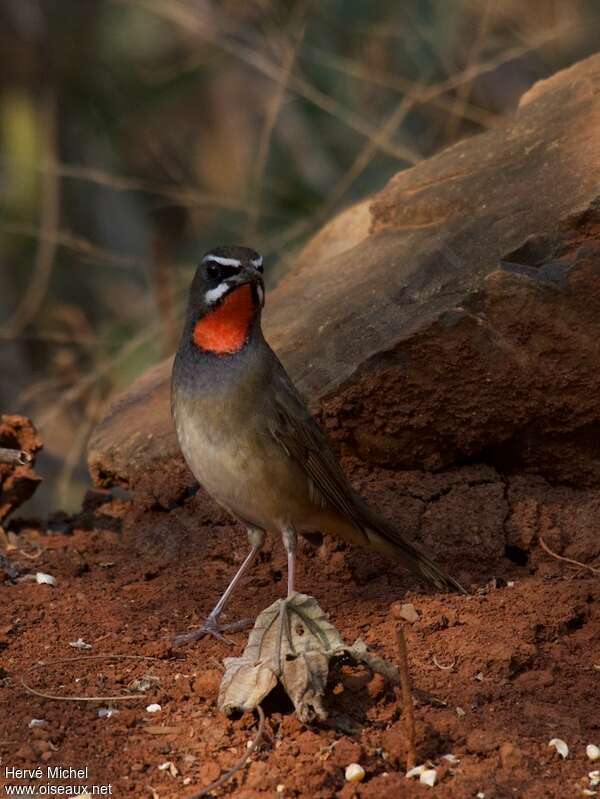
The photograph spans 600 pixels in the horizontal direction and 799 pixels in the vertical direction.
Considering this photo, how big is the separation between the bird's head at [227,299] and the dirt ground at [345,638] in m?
1.03

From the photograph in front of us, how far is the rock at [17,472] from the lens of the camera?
6.45 metres

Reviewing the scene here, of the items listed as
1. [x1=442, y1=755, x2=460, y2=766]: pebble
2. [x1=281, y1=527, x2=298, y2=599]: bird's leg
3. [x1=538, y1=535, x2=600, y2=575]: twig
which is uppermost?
[x1=281, y1=527, x2=298, y2=599]: bird's leg

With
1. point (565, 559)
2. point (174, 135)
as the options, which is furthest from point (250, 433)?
point (174, 135)

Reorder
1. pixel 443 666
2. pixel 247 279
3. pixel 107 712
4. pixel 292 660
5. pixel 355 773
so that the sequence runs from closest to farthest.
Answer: pixel 355 773, pixel 292 660, pixel 107 712, pixel 443 666, pixel 247 279

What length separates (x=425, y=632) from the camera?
5.13 meters

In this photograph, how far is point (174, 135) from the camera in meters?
15.0

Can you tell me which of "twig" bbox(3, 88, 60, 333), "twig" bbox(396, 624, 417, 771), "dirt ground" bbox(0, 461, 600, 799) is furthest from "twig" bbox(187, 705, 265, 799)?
"twig" bbox(3, 88, 60, 333)

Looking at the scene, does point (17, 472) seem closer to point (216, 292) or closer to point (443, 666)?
point (216, 292)

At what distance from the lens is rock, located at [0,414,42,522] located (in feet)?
21.2

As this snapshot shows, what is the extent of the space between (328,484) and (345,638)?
2.42 ft

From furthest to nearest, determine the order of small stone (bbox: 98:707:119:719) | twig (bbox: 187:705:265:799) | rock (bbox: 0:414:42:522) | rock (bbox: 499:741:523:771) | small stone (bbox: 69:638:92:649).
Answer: rock (bbox: 0:414:42:522), small stone (bbox: 69:638:92:649), small stone (bbox: 98:707:119:719), rock (bbox: 499:741:523:771), twig (bbox: 187:705:265:799)

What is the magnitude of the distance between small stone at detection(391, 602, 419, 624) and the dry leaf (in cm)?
76

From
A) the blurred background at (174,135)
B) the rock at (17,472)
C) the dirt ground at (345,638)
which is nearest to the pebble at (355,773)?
the dirt ground at (345,638)

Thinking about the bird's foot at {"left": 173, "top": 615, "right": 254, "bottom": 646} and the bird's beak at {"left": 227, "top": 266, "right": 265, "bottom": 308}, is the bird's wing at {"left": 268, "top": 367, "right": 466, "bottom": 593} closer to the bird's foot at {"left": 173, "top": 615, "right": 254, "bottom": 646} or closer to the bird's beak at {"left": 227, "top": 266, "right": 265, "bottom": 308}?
the bird's beak at {"left": 227, "top": 266, "right": 265, "bottom": 308}
